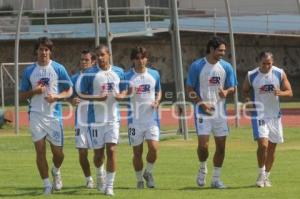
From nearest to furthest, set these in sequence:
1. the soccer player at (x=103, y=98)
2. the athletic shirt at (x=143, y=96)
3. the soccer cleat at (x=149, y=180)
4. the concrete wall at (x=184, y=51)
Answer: the soccer player at (x=103, y=98)
the soccer cleat at (x=149, y=180)
the athletic shirt at (x=143, y=96)
the concrete wall at (x=184, y=51)

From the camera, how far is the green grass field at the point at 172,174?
1337 centimetres

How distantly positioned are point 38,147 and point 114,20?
3737 centimetres

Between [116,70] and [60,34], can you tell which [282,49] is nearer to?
[60,34]

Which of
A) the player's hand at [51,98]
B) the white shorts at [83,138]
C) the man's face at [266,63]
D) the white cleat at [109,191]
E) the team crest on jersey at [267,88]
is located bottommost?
the white cleat at [109,191]

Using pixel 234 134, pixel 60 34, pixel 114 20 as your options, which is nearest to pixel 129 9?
pixel 114 20

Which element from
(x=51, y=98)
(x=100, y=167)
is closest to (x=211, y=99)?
(x=100, y=167)

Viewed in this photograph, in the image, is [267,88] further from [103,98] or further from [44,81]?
[44,81]

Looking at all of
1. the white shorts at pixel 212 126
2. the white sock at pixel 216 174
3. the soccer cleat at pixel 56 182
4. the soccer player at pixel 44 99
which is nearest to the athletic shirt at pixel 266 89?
the white shorts at pixel 212 126

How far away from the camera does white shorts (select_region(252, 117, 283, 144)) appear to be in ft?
46.1

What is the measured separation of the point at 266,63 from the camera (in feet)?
46.8

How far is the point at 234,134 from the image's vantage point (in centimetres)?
2733

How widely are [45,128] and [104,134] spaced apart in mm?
897

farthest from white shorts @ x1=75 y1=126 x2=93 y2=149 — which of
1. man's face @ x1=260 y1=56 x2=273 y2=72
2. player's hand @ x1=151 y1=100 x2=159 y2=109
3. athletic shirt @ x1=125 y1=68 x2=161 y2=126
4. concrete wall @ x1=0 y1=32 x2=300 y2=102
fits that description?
concrete wall @ x1=0 y1=32 x2=300 y2=102

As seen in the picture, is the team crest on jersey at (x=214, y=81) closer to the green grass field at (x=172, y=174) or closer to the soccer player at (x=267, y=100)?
the soccer player at (x=267, y=100)
